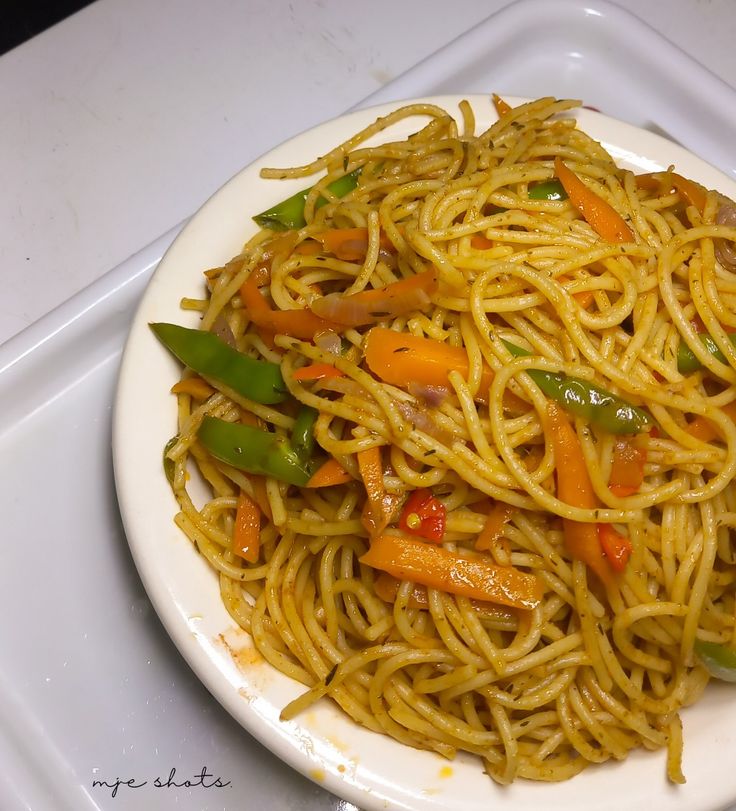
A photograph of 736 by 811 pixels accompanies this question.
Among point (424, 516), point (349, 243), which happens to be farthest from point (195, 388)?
point (424, 516)

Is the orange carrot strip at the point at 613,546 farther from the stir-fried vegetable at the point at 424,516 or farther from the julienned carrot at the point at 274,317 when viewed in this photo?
the julienned carrot at the point at 274,317

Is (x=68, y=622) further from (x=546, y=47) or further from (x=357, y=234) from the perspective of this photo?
(x=546, y=47)

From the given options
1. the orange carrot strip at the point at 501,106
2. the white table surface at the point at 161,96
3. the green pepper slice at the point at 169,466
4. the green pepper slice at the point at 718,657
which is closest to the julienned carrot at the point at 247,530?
the green pepper slice at the point at 169,466

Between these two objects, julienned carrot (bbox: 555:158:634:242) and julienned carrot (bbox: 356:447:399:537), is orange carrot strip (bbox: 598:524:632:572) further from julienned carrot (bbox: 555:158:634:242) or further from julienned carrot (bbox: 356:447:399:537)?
julienned carrot (bbox: 555:158:634:242)

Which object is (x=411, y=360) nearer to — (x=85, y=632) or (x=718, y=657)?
(x=718, y=657)

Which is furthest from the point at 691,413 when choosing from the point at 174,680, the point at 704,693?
the point at 174,680

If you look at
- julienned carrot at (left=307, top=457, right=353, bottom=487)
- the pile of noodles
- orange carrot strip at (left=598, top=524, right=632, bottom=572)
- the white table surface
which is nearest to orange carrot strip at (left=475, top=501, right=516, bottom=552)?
the pile of noodles

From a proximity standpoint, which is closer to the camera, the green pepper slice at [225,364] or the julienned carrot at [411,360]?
the julienned carrot at [411,360]
